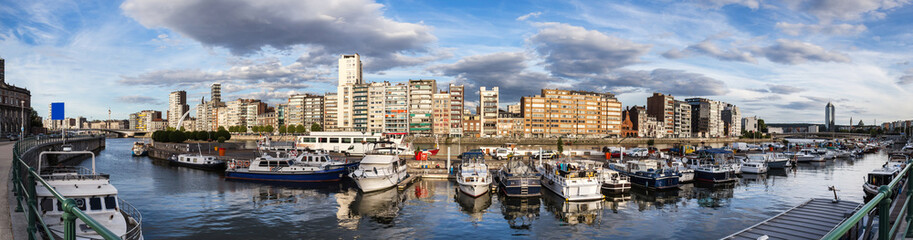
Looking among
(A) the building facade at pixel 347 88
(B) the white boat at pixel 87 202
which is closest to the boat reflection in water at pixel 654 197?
(B) the white boat at pixel 87 202

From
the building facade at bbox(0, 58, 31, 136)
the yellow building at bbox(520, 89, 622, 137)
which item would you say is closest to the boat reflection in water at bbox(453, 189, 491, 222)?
the building facade at bbox(0, 58, 31, 136)

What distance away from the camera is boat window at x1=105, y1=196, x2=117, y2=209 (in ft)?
58.2

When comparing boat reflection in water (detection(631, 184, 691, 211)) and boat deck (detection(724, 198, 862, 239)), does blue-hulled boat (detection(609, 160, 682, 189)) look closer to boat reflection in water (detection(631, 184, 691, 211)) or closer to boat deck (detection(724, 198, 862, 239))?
boat reflection in water (detection(631, 184, 691, 211))

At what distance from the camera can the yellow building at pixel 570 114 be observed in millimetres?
165250

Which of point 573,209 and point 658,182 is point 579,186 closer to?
point 573,209

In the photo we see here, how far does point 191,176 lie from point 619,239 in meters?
44.7

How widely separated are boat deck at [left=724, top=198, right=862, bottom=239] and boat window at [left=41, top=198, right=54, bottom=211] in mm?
25279

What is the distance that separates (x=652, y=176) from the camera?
41875mm

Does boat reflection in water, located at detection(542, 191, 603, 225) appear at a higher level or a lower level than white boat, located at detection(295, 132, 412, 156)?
lower

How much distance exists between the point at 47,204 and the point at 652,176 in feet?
132

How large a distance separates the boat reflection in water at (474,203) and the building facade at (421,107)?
121 meters

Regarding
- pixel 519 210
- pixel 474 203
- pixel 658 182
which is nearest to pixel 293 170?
pixel 474 203

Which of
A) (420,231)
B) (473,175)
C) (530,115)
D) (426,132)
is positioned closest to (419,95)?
(426,132)

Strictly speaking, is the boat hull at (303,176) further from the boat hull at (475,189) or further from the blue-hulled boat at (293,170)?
the boat hull at (475,189)
